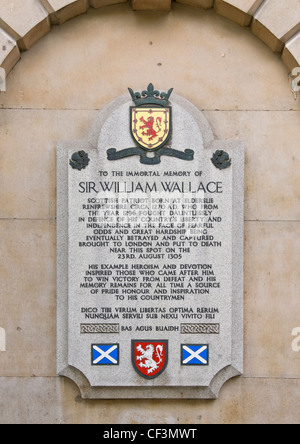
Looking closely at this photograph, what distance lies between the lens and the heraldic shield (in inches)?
234

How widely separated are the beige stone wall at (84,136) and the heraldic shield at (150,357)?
0.42m

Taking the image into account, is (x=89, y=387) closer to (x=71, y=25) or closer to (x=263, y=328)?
(x=263, y=328)

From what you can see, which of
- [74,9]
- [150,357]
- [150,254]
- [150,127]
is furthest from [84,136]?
[150,357]

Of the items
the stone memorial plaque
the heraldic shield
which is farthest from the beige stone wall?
the heraldic shield

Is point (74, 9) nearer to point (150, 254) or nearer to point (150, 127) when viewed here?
point (150, 127)

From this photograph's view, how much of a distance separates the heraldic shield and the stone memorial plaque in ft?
0.03

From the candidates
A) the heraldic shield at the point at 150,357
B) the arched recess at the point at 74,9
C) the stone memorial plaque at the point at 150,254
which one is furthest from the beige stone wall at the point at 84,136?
the heraldic shield at the point at 150,357

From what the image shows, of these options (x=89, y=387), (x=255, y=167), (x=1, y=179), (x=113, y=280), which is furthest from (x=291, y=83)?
(x=89, y=387)

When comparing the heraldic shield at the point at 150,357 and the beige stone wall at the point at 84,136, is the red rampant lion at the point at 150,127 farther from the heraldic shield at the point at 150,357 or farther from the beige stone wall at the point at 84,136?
the heraldic shield at the point at 150,357

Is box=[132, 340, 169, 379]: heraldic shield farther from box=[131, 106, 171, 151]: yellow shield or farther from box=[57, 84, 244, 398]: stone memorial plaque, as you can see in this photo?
box=[131, 106, 171, 151]: yellow shield

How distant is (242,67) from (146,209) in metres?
1.86

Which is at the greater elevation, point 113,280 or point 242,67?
point 242,67

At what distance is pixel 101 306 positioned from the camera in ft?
19.6

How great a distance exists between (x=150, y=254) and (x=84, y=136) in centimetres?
145
